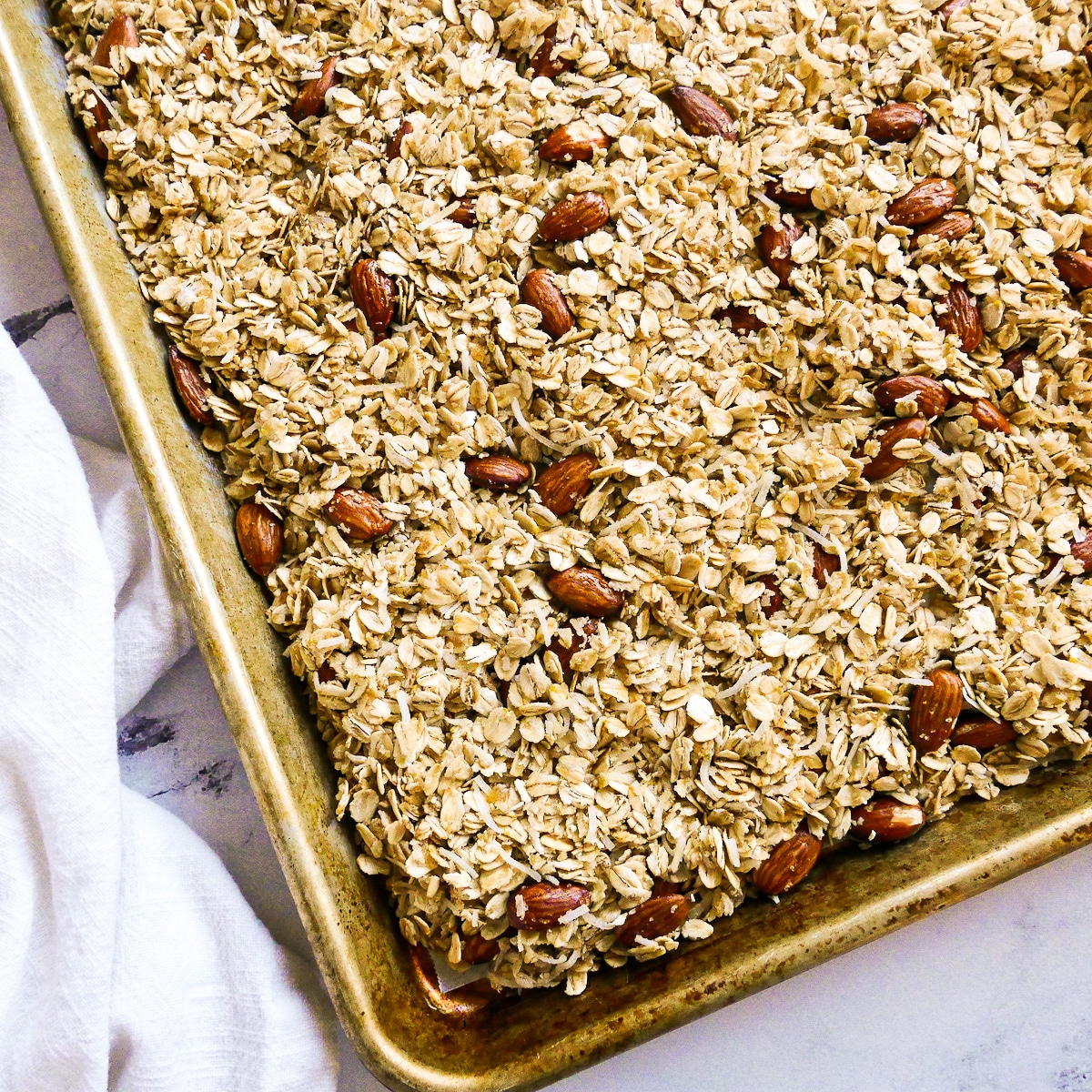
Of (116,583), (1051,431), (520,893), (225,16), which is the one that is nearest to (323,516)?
(116,583)

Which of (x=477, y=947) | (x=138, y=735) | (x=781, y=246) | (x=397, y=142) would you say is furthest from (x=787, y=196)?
(x=138, y=735)

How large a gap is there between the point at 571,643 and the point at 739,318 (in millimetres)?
345

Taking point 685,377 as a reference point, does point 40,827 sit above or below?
below

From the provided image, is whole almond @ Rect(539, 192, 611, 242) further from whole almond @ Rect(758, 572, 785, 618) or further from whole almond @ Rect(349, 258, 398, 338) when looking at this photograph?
whole almond @ Rect(758, 572, 785, 618)

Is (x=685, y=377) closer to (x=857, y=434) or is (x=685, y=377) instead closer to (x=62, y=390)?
(x=857, y=434)

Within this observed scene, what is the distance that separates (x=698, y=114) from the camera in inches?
37.4

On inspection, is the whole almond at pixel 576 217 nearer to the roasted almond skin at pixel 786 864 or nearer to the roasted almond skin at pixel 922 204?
the roasted almond skin at pixel 922 204

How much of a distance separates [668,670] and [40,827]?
58 centimetres

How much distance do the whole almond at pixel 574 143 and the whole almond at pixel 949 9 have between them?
359 mm

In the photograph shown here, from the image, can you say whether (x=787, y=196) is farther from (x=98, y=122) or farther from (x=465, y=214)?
(x=98, y=122)

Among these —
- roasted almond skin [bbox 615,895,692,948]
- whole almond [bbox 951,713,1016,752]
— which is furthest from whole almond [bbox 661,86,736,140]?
roasted almond skin [bbox 615,895,692,948]

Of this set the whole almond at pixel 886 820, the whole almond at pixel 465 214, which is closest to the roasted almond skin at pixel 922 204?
→ the whole almond at pixel 465 214

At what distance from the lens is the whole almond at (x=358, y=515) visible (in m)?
0.90

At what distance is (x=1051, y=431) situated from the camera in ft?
3.10
